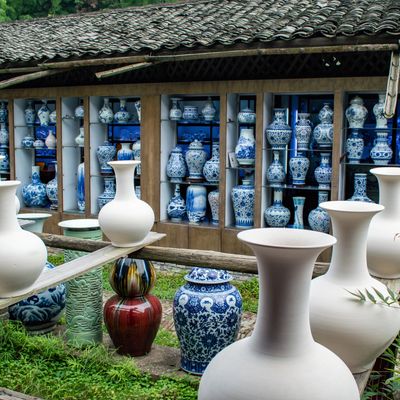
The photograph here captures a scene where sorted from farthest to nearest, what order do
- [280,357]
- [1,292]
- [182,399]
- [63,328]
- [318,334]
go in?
[63,328] < [182,399] < [1,292] < [318,334] < [280,357]

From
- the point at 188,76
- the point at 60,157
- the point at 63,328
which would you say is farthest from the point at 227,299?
the point at 60,157

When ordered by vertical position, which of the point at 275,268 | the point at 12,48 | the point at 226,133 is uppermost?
the point at 12,48

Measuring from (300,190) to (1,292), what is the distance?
4.93m

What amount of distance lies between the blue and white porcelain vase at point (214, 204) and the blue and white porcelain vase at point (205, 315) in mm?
3126

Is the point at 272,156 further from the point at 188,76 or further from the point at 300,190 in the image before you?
the point at 188,76

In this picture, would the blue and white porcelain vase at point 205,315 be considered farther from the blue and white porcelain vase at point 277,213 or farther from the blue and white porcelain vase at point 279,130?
the blue and white porcelain vase at point 279,130

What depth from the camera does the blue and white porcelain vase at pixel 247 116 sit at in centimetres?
705

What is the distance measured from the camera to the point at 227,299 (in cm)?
413

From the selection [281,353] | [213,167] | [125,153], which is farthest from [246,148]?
[281,353]

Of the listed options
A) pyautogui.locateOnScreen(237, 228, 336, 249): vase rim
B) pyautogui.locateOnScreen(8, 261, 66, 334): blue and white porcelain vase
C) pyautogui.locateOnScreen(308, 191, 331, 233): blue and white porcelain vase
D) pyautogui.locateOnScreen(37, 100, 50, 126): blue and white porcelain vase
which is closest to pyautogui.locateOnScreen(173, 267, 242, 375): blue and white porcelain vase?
pyautogui.locateOnScreen(8, 261, 66, 334): blue and white porcelain vase

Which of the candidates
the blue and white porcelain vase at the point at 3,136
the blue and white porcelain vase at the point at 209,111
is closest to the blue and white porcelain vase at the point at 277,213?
the blue and white porcelain vase at the point at 209,111

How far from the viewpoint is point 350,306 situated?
2.04 metres

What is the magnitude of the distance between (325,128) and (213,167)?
1417 millimetres

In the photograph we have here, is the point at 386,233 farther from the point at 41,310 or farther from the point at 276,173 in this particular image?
the point at 276,173
